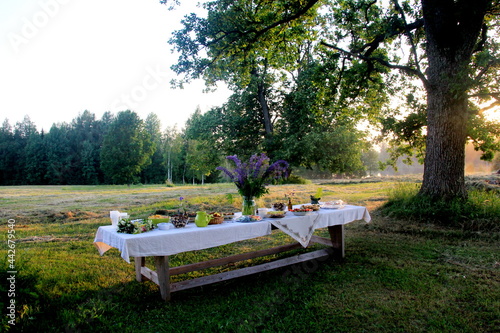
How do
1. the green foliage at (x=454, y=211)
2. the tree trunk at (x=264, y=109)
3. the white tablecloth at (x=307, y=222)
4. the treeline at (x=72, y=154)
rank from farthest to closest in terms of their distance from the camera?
the treeline at (x=72, y=154) → the tree trunk at (x=264, y=109) → the green foliage at (x=454, y=211) → the white tablecloth at (x=307, y=222)

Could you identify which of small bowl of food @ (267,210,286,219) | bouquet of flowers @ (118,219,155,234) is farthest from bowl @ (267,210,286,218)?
bouquet of flowers @ (118,219,155,234)

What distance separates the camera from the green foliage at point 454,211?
6.25 meters

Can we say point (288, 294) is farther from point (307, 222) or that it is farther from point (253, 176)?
point (253, 176)

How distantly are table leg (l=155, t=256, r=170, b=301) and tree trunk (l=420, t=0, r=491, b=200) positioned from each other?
21.2ft

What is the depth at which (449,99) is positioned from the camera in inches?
281

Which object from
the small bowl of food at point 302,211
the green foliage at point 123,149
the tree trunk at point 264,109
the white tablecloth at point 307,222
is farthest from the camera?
the green foliage at point 123,149

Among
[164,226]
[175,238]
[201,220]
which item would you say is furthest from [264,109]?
[175,238]

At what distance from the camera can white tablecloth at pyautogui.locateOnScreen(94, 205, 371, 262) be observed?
3.05m

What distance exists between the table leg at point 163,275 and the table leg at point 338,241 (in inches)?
104

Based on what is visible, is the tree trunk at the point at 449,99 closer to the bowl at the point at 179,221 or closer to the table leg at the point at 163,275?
the bowl at the point at 179,221

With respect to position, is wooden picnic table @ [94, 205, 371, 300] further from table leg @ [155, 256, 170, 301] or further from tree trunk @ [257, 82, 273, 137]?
tree trunk @ [257, 82, 273, 137]

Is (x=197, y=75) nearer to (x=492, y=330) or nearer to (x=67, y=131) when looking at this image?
(x=492, y=330)

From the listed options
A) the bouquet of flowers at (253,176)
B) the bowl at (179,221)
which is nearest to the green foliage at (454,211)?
the bouquet of flowers at (253,176)

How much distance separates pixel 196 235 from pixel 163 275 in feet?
1.91
